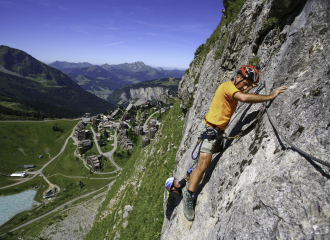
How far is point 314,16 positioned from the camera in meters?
5.31

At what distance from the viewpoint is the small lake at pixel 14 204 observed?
60.2m

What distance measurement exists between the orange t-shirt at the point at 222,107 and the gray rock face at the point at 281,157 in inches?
47.2

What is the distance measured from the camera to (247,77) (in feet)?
19.9

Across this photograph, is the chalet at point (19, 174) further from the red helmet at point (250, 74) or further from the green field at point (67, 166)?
the red helmet at point (250, 74)

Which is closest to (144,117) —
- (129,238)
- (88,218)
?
(88,218)

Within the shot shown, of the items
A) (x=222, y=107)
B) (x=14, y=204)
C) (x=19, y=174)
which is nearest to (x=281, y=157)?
(x=222, y=107)

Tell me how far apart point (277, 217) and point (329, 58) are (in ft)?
14.9

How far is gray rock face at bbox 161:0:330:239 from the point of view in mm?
3283

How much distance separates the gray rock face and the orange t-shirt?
47.2 inches

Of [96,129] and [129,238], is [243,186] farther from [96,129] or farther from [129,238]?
[96,129]

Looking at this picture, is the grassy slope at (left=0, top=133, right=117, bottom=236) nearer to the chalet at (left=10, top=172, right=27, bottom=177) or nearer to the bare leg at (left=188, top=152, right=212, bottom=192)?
the chalet at (left=10, top=172, right=27, bottom=177)

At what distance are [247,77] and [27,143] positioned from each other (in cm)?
15576

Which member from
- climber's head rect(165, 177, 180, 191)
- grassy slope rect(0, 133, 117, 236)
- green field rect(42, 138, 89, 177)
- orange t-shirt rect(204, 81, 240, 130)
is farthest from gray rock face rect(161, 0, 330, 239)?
green field rect(42, 138, 89, 177)

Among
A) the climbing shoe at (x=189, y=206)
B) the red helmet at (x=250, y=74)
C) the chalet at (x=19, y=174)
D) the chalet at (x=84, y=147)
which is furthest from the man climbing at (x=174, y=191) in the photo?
the chalet at (x=19, y=174)
